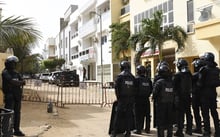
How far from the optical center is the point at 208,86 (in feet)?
28.5

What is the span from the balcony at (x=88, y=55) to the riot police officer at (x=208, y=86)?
36.6 meters

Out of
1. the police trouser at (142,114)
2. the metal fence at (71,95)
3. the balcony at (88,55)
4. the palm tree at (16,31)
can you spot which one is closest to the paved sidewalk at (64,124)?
the police trouser at (142,114)

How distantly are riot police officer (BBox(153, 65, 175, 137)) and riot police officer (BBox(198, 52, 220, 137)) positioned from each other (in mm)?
941

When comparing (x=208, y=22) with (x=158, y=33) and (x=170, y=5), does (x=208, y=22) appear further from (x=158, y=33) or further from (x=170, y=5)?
(x=170, y=5)

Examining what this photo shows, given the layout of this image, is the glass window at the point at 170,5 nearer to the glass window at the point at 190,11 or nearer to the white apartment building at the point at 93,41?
the glass window at the point at 190,11

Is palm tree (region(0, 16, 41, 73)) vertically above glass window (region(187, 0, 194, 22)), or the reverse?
glass window (region(187, 0, 194, 22))

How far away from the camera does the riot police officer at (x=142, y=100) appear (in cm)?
941

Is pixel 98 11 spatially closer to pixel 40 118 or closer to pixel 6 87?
pixel 40 118

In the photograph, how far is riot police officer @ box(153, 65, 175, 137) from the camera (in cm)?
811

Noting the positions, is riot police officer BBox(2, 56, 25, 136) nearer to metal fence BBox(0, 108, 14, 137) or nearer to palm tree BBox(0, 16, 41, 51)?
metal fence BBox(0, 108, 14, 137)

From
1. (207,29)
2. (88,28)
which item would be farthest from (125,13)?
(207,29)

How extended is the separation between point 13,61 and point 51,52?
3359 inches

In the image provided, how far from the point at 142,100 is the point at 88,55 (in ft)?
125

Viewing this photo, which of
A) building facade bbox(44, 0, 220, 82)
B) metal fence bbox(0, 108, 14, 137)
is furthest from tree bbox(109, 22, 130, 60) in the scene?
metal fence bbox(0, 108, 14, 137)
